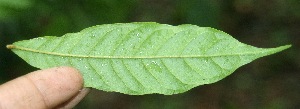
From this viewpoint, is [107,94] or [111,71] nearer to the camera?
[111,71]

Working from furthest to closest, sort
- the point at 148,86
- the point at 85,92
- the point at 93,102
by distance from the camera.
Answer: the point at 93,102 → the point at 85,92 → the point at 148,86

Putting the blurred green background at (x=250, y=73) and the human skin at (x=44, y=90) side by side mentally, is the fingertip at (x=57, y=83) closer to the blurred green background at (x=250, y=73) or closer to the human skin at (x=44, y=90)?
the human skin at (x=44, y=90)

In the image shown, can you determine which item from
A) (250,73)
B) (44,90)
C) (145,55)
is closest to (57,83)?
(44,90)

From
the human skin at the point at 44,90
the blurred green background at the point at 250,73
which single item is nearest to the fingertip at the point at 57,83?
the human skin at the point at 44,90

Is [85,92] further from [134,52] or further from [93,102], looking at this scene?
[93,102]

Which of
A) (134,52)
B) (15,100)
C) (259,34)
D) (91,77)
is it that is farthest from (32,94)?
(259,34)

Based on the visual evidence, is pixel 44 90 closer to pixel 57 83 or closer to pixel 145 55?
pixel 57 83

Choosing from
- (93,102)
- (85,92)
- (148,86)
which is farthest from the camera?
(93,102)

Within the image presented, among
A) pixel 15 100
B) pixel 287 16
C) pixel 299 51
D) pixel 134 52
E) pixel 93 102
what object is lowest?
pixel 93 102

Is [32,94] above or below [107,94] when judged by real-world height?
above
